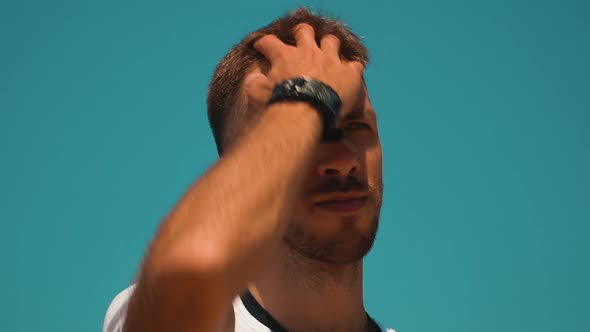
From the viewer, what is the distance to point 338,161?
3490mm

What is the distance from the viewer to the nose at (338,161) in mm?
3465

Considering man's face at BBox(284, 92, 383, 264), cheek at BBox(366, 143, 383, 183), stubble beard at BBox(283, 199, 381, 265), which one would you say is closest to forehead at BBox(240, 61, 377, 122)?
man's face at BBox(284, 92, 383, 264)

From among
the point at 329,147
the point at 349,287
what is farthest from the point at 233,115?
the point at 349,287

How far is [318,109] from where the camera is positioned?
225 centimetres

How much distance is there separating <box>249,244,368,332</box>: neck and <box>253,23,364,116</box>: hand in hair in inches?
44.5

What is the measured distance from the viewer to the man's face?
3.51 m

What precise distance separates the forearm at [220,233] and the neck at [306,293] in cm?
181

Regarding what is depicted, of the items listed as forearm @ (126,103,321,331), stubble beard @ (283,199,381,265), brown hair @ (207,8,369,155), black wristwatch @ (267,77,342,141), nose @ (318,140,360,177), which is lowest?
forearm @ (126,103,321,331)

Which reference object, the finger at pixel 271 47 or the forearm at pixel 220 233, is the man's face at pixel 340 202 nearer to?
the finger at pixel 271 47

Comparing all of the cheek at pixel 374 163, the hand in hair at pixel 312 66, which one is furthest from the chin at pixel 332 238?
the hand in hair at pixel 312 66

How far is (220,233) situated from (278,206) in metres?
0.25

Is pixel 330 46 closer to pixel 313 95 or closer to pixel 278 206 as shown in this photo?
pixel 313 95

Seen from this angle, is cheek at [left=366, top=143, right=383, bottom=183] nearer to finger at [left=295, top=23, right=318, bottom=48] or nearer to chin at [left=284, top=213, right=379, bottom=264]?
chin at [left=284, top=213, right=379, bottom=264]

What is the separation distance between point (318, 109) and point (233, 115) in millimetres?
1756
